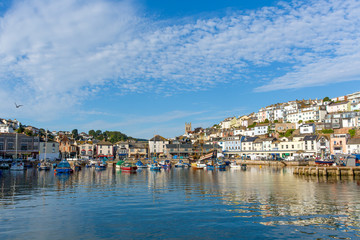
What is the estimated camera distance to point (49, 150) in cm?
12125

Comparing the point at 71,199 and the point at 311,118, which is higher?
the point at 311,118

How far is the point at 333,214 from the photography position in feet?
68.6

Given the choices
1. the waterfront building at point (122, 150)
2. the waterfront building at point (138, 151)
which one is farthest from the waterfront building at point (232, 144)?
the waterfront building at point (122, 150)

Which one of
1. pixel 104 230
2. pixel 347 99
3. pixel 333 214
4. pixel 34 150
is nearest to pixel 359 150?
pixel 347 99

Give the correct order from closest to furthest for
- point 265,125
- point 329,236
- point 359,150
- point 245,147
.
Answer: point 329,236 → point 359,150 → point 245,147 → point 265,125

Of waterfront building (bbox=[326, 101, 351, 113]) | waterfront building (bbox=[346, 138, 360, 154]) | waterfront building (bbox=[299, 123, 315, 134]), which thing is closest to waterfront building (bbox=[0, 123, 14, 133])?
waterfront building (bbox=[299, 123, 315, 134])

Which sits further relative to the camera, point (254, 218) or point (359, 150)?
point (359, 150)

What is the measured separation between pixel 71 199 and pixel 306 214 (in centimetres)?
2122

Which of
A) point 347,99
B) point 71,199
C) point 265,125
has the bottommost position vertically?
point 71,199

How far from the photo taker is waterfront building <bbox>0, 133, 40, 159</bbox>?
110625 mm

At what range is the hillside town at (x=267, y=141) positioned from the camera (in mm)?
107938

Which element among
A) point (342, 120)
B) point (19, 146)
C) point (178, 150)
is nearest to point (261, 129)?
point (342, 120)

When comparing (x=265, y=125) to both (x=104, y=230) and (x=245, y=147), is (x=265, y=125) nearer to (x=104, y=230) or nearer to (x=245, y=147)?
(x=245, y=147)

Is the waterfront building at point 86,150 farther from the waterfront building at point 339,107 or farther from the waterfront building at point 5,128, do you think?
the waterfront building at point 339,107
